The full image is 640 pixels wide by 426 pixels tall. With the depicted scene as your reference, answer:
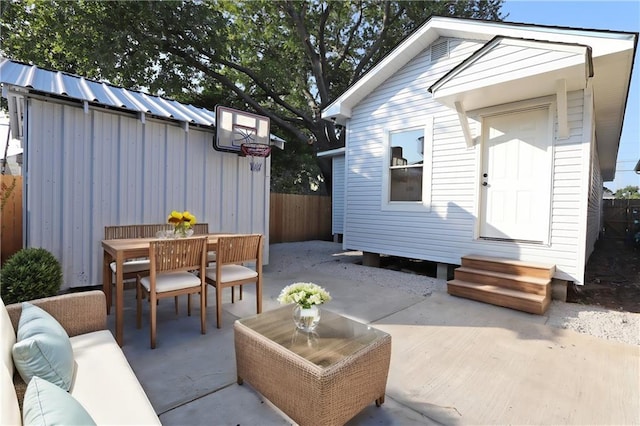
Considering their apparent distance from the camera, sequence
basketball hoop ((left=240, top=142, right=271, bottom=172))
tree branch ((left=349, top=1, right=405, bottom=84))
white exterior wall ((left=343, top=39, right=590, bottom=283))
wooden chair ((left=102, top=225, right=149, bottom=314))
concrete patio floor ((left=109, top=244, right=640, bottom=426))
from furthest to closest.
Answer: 1. tree branch ((left=349, top=1, right=405, bottom=84))
2. basketball hoop ((left=240, top=142, right=271, bottom=172))
3. white exterior wall ((left=343, top=39, right=590, bottom=283))
4. wooden chair ((left=102, top=225, right=149, bottom=314))
5. concrete patio floor ((left=109, top=244, right=640, bottom=426))

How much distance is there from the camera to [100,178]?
4238mm

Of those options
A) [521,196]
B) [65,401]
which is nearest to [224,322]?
[65,401]

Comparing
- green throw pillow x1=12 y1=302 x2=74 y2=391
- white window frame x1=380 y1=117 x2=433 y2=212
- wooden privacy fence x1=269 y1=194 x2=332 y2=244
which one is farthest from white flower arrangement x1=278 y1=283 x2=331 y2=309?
wooden privacy fence x1=269 y1=194 x2=332 y2=244

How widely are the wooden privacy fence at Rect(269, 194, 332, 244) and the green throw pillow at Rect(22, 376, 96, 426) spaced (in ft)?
28.5

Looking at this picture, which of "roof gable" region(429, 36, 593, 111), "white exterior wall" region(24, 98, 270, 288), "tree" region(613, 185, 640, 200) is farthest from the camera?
"tree" region(613, 185, 640, 200)

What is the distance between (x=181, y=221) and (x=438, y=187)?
13.7 feet

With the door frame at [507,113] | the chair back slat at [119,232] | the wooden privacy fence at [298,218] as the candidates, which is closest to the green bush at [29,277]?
the chair back slat at [119,232]

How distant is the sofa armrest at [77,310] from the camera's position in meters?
1.92

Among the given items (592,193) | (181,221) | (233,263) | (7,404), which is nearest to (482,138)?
(592,193)

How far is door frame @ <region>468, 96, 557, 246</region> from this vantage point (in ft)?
13.9

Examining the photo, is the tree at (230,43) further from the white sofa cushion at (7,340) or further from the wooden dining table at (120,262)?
the white sofa cushion at (7,340)

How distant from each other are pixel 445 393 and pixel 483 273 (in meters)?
2.61

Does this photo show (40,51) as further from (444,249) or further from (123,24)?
(444,249)

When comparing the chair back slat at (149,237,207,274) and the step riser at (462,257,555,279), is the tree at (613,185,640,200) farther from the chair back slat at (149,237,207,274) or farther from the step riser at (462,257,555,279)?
the chair back slat at (149,237,207,274)
